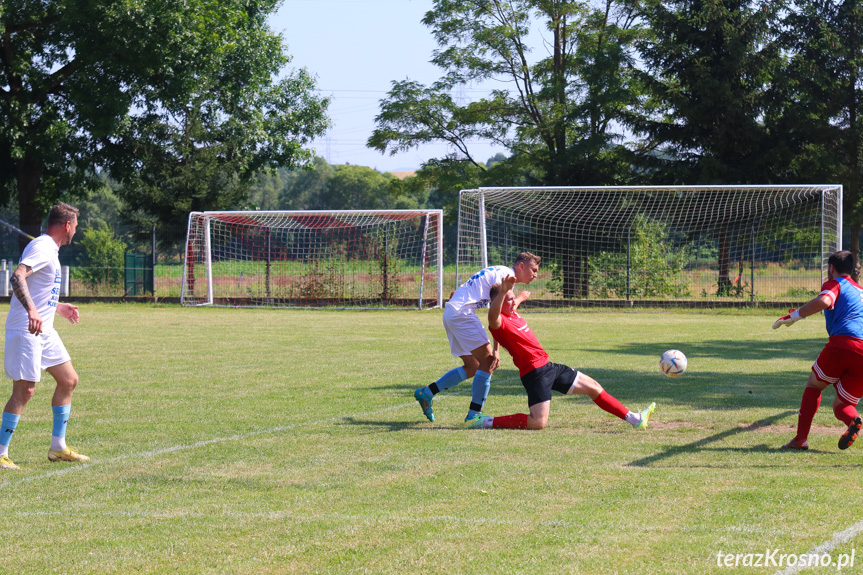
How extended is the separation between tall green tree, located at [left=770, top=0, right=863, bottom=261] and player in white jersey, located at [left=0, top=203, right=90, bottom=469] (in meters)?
30.9

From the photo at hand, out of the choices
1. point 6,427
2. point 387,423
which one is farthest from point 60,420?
point 387,423

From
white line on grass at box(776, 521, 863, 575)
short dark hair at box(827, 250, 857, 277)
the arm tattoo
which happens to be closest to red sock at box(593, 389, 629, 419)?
short dark hair at box(827, 250, 857, 277)

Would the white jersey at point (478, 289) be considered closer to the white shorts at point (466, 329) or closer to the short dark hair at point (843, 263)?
the white shorts at point (466, 329)

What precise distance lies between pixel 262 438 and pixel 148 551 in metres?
3.34

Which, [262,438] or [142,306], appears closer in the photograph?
[262,438]

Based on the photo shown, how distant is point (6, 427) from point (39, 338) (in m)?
0.74

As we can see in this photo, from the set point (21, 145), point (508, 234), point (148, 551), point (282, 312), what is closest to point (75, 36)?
point (21, 145)

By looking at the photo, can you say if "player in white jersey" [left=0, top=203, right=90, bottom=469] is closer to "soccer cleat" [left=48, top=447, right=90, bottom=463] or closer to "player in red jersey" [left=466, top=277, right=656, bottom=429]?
"soccer cleat" [left=48, top=447, right=90, bottom=463]

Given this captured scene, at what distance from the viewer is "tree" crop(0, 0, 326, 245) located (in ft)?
108

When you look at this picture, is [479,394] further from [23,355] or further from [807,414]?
[23,355]

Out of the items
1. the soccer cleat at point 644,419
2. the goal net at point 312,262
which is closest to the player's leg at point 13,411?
the soccer cleat at point 644,419

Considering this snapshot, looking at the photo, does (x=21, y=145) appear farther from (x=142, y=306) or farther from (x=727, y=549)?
(x=727, y=549)

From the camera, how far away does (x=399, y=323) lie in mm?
23578

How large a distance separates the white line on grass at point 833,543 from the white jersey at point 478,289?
444 cm
